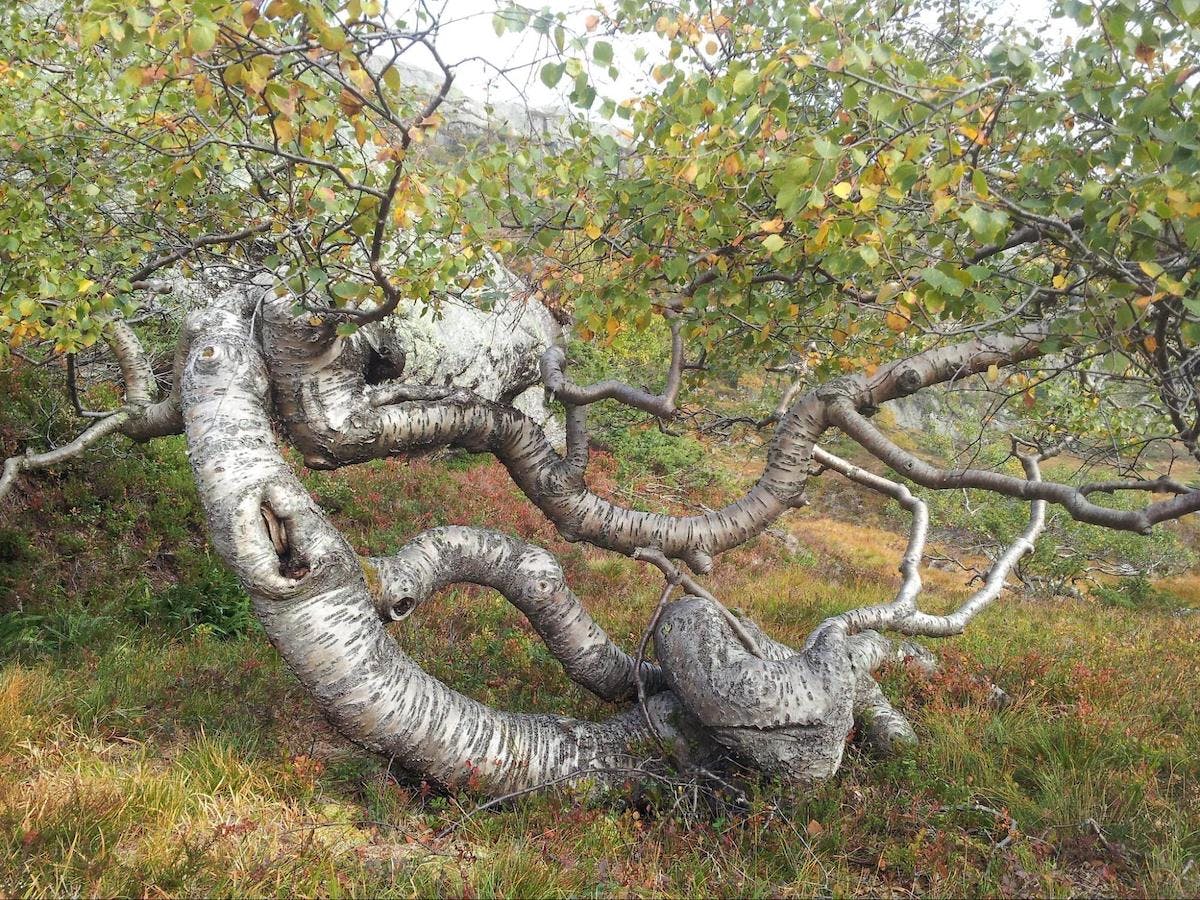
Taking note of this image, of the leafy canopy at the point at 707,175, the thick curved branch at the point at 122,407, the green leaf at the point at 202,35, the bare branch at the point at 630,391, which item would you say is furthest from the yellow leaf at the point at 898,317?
the thick curved branch at the point at 122,407

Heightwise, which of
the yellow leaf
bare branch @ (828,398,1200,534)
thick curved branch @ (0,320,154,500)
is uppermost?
the yellow leaf

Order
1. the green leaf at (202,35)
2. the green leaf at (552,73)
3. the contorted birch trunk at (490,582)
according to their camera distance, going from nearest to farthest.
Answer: the green leaf at (202,35) → the green leaf at (552,73) → the contorted birch trunk at (490,582)

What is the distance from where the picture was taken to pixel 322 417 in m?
4.17

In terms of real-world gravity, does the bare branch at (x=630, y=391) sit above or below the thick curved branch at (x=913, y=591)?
above

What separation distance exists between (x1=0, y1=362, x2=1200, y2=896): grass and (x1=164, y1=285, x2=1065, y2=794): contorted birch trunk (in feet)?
1.22

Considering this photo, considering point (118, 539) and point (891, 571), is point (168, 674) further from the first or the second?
point (891, 571)

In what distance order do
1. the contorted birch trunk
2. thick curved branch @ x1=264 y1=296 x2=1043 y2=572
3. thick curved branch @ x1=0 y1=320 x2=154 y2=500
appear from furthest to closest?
thick curved branch @ x1=0 y1=320 x2=154 y2=500, thick curved branch @ x1=264 y1=296 x2=1043 y2=572, the contorted birch trunk

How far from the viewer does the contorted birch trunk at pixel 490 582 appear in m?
3.55

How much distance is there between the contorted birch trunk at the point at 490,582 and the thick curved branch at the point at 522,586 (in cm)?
2

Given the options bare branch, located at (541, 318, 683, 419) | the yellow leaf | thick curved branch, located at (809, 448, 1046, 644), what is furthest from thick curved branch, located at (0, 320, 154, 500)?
thick curved branch, located at (809, 448, 1046, 644)

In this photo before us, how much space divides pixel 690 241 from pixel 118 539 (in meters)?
7.04

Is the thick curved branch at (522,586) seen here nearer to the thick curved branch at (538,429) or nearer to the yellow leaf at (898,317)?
the thick curved branch at (538,429)

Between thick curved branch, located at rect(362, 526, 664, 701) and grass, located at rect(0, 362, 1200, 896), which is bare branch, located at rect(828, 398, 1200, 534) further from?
thick curved branch, located at rect(362, 526, 664, 701)

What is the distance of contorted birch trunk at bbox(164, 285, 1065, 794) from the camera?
11.7 feet
